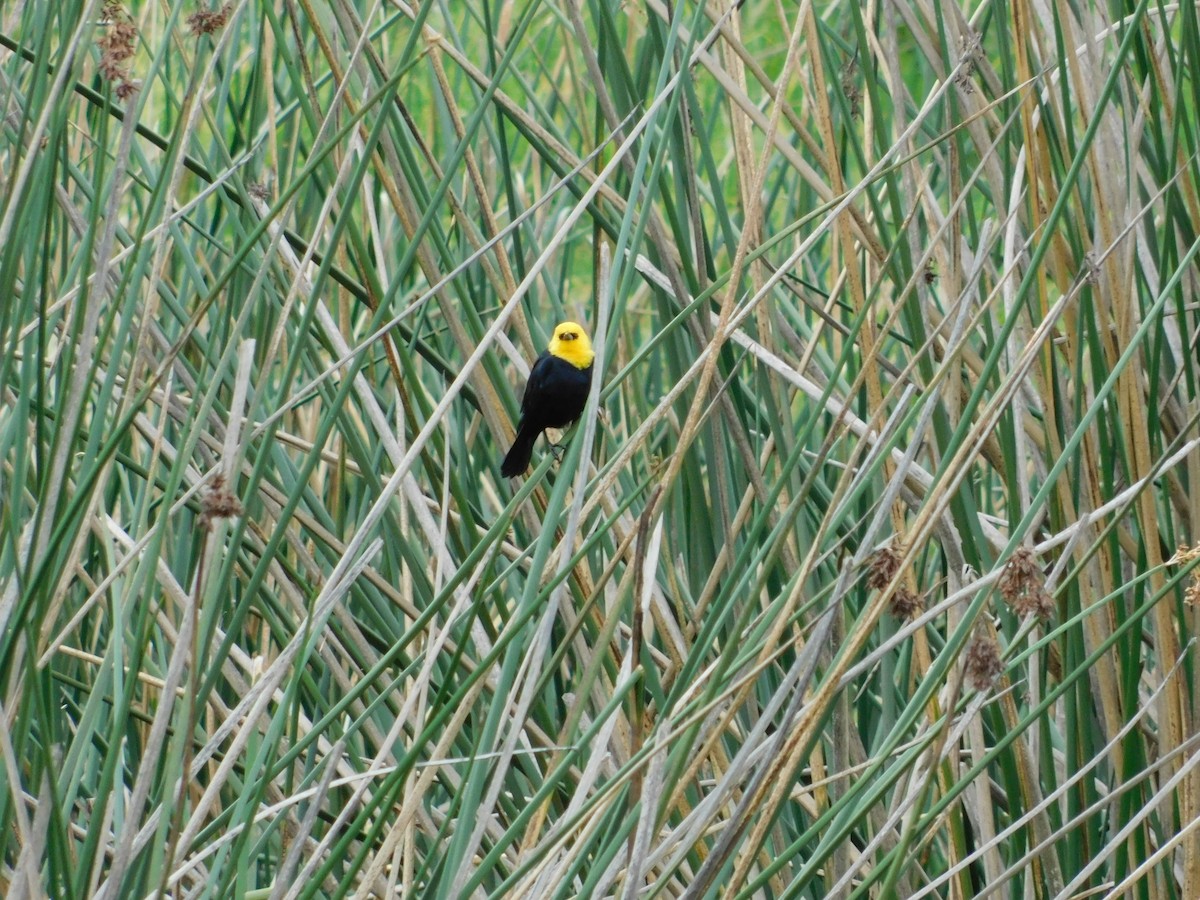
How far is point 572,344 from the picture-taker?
83.0 inches

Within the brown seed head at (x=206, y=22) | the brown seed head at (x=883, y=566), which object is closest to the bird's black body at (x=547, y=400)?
the brown seed head at (x=206, y=22)

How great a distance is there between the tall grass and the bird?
74 mm

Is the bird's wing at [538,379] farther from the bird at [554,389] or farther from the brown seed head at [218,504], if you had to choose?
the brown seed head at [218,504]

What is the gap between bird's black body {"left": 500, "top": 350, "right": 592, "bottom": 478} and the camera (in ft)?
5.63

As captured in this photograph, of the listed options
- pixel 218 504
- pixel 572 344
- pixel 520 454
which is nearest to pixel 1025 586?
pixel 218 504

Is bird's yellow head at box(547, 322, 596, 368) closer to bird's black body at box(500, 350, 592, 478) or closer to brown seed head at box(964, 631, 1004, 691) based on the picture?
bird's black body at box(500, 350, 592, 478)

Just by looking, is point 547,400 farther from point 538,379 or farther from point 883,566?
point 883,566

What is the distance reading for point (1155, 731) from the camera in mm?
1409

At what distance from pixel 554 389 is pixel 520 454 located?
0.24 metres

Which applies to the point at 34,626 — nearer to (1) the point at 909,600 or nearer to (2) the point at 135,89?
(2) the point at 135,89

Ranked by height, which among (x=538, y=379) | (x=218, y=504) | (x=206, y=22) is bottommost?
(x=538, y=379)

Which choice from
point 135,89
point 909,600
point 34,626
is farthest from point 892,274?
point 34,626

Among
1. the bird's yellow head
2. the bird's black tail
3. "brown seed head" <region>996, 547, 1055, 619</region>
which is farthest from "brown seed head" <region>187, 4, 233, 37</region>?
the bird's yellow head

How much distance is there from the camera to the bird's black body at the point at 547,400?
67.6 inches
